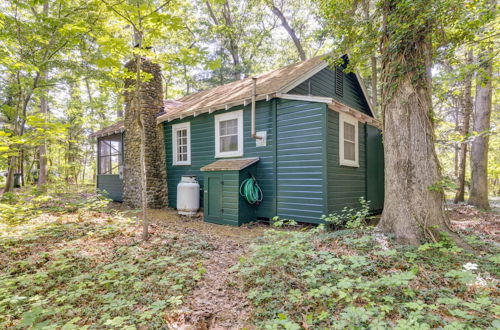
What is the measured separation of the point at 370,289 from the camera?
8.61 feet

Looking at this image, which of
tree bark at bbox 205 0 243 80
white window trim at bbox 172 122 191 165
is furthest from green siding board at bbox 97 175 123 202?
tree bark at bbox 205 0 243 80

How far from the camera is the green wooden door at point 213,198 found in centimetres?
703

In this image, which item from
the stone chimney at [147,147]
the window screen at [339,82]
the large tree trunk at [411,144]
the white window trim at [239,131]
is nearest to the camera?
the large tree trunk at [411,144]

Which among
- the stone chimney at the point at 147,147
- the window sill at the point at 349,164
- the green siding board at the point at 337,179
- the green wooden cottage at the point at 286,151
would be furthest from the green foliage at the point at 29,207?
the window sill at the point at 349,164

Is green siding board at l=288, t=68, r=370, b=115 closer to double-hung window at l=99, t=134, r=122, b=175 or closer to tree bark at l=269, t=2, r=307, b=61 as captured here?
tree bark at l=269, t=2, r=307, b=61

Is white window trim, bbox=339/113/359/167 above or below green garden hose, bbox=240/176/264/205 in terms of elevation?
above

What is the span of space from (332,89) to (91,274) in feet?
28.6

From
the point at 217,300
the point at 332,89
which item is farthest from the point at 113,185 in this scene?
the point at 217,300

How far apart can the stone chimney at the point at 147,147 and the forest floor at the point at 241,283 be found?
4.25 metres

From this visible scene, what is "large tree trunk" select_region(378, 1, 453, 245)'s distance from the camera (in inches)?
156

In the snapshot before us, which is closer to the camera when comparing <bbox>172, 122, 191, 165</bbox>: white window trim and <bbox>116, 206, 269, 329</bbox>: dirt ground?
<bbox>116, 206, 269, 329</bbox>: dirt ground

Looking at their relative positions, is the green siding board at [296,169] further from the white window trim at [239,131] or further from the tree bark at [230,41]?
the tree bark at [230,41]

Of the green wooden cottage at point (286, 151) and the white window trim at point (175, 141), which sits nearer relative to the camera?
the green wooden cottage at point (286, 151)

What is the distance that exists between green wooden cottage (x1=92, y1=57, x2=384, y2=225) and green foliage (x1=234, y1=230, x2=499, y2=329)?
98.8 inches
